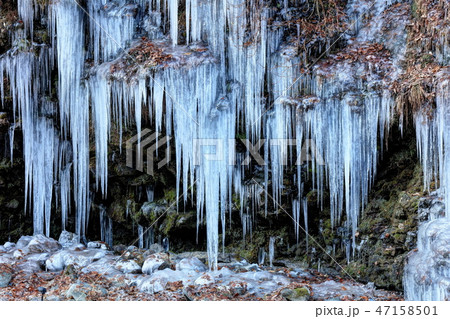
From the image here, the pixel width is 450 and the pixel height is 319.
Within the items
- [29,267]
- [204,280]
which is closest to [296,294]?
[204,280]

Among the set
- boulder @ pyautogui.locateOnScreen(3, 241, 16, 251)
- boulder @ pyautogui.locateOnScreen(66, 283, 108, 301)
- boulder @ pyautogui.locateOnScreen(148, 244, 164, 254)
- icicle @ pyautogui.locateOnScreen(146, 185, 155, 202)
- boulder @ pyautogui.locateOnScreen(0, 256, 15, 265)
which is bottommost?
boulder @ pyautogui.locateOnScreen(3, 241, 16, 251)

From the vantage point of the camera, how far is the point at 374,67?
7508 mm

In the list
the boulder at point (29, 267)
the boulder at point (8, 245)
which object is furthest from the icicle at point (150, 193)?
the boulder at point (8, 245)

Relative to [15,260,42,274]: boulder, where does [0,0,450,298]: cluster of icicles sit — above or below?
above

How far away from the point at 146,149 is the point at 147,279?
321 cm

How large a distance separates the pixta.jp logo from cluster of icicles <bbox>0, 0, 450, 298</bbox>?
32 cm

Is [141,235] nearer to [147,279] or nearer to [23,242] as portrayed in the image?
[23,242]

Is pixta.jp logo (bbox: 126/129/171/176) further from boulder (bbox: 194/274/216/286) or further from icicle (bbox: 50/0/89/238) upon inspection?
boulder (bbox: 194/274/216/286)

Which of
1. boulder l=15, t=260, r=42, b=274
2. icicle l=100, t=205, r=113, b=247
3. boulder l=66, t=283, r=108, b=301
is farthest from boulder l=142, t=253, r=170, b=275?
icicle l=100, t=205, r=113, b=247

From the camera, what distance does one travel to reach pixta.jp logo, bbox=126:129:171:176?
8.93 metres

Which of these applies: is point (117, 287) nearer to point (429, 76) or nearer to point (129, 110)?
point (129, 110)

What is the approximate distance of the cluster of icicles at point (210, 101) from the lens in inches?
295

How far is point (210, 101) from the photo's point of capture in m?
7.90

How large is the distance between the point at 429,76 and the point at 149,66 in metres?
4.79
